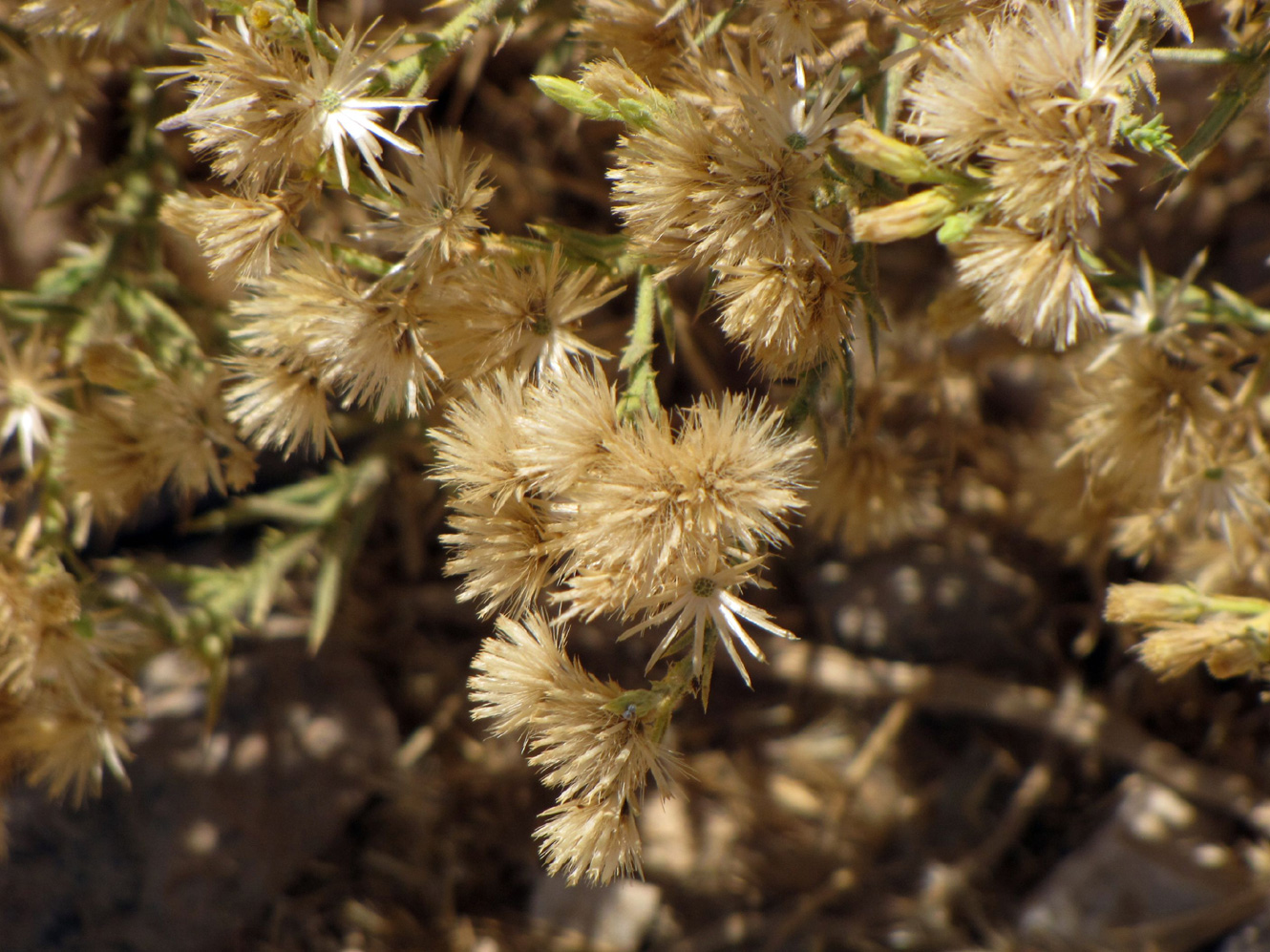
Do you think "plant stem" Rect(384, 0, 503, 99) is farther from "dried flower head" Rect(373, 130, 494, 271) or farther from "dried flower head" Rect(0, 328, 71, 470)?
"dried flower head" Rect(0, 328, 71, 470)

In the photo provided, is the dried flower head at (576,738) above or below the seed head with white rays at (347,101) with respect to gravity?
below

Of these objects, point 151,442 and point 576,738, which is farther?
point 151,442

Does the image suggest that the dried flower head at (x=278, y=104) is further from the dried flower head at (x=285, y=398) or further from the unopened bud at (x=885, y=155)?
the unopened bud at (x=885, y=155)

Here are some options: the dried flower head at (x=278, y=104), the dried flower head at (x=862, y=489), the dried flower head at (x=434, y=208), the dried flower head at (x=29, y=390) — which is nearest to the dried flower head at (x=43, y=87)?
the dried flower head at (x=29, y=390)

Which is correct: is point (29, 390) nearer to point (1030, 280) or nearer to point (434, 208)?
point (434, 208)

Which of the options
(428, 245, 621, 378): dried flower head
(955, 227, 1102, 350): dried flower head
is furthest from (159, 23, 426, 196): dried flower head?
(955, 227, 1102, 350): dried flower head

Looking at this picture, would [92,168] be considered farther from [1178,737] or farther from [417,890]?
[1178,737]

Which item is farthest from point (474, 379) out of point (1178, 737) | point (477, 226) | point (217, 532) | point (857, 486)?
Result: point (1178, 737)

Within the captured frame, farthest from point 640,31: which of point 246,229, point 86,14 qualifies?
point 86,14
